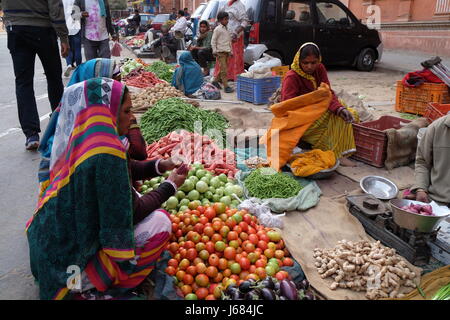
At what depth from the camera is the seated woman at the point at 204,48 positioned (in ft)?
33.0

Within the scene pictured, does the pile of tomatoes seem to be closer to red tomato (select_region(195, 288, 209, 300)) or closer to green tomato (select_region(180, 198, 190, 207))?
red tomato (select_region(195, 288, 209, 300))

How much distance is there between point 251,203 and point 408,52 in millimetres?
13468

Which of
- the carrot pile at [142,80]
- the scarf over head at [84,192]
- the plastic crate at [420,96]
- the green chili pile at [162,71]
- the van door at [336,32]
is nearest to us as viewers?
the scarf over head at [84,192]

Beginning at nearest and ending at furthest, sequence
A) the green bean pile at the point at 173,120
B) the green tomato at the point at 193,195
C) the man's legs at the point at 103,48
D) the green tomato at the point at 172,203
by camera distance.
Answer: the green tomato at the point at 172,203
the green tomato at the point at 193,195
the green bean pile at the point at 173,120
the man's legs at the point at 103,48

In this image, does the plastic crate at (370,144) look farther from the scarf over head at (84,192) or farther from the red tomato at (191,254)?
the scarf over head at (84,192)

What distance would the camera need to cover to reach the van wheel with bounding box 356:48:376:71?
1070 centimetres

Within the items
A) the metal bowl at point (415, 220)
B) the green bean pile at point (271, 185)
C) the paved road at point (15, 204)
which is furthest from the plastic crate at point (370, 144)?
the paved road at point (15, 204)

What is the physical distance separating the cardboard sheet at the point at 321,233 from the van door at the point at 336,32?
7.60 metres

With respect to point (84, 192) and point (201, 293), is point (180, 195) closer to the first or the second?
point (201, 293)

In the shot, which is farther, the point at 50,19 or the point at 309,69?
the point at 50,19

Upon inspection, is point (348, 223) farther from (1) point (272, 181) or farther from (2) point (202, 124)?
(2) point (202, 124)

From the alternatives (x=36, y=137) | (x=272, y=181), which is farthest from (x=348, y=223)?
(x=36, y=137)

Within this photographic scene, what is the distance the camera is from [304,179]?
3.92 m

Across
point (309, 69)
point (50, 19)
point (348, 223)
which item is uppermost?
point (50, 19)
